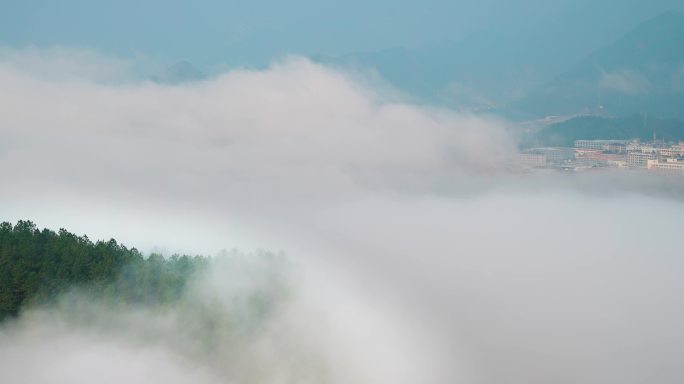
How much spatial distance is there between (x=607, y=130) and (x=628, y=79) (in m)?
15.2

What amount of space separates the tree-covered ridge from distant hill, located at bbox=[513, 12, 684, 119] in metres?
25.4

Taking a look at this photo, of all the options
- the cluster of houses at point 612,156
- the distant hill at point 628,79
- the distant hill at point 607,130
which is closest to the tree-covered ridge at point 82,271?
the cluster of houses at point 612,156

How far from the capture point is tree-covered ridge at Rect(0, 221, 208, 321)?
854 cm

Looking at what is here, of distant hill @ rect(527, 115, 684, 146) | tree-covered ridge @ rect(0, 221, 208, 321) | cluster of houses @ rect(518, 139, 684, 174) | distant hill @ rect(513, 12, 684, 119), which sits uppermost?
distant hill @ rect(513, 12, 684, 119)

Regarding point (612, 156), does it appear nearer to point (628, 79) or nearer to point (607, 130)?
point (607, 130)

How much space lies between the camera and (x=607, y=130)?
76.4 feet

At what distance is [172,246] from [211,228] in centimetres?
137

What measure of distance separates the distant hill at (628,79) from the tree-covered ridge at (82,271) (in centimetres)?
2544

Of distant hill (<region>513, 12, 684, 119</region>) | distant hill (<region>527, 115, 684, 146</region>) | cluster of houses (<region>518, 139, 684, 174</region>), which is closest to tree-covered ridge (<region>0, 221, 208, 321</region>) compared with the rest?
cluster of houses (<region>518, 139, 684, 174</region>)

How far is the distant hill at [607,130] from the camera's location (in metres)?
21.4

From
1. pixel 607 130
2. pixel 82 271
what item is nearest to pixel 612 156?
pixel 607 130

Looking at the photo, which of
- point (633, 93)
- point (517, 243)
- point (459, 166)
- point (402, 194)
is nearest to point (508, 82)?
point (633, 93)

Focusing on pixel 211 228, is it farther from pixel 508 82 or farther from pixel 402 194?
pixel 508 82

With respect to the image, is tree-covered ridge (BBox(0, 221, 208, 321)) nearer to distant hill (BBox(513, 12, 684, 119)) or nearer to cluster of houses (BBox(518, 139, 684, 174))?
cluster of houses (BBox(518, 139, 684, 174))
